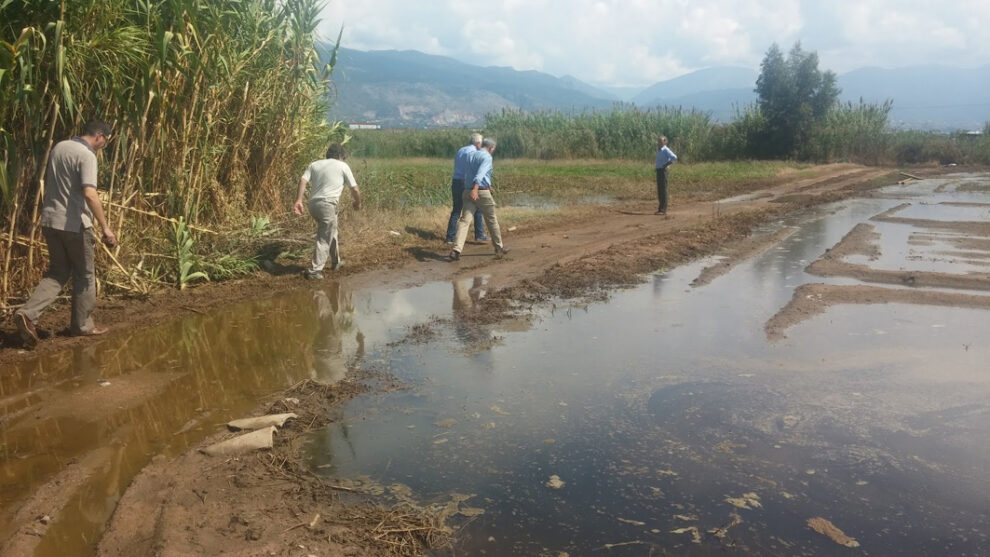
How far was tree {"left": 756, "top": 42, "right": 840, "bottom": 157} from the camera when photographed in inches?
1524

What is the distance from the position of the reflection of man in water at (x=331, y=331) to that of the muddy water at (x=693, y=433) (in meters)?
0.42

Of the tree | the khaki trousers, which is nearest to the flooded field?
the khaki trousers

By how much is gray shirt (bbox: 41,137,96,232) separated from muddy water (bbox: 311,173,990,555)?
2.89 meters

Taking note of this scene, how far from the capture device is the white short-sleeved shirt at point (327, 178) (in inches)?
368

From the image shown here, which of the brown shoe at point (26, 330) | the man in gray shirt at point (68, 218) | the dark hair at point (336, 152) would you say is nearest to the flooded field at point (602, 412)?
the brown shoe at point (26, 330)

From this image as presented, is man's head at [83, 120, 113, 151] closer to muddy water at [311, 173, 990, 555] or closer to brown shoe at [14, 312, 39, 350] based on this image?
brown shoe at [14, 312, 39, 350]

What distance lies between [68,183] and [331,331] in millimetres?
2616

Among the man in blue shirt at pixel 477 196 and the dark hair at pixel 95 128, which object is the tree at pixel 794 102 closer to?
the man in blue shirt at pixel 477 196

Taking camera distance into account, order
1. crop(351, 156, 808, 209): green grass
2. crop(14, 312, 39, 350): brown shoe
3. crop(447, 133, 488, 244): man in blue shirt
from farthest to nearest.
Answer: crop(351, 156, 808, 209): green grass, crop(447, 133, 488, 244): man in blue shirt, crop(14, 312, 39, 350): brown shoe

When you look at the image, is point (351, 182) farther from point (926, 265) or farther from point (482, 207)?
point (926, 265)

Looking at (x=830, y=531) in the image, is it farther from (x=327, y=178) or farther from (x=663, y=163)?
(x=663, y=163)

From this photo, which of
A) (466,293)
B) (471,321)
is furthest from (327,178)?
(471,321)

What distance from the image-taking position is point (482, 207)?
35.5 ft

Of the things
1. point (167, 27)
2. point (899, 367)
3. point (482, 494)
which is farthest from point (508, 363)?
point (167, 27)
